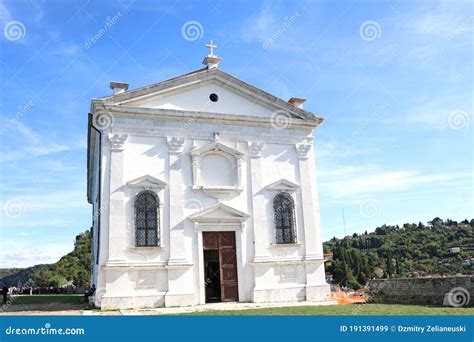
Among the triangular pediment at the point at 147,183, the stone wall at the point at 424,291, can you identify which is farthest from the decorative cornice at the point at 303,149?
the triangular pediment at the point at 147,183

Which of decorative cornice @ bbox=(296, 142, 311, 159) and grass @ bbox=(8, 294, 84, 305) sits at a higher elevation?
decorative cornice @ bbox=(296, 142, 311, 159)

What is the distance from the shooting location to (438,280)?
571 inches

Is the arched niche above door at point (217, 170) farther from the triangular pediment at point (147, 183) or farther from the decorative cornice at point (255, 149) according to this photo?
the triangular pediment at point (147, 183)

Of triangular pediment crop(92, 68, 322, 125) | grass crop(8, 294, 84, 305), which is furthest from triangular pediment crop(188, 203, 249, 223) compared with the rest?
grass crop(8, 294, 84, 305)

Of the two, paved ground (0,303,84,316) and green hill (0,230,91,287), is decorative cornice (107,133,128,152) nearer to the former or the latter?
paved ground (0,303,84,316)

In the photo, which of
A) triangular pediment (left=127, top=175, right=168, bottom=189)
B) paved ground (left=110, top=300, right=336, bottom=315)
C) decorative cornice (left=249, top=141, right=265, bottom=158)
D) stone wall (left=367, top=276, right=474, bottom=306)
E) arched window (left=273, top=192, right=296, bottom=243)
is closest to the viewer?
stone wall (left=367, top=276, right=474, bottom=306)

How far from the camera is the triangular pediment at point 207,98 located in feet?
57.1

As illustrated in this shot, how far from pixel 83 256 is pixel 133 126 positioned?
4813 centimetres

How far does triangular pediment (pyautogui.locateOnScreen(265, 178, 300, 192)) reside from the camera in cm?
1861

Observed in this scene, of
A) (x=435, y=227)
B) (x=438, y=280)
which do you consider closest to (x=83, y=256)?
(x=438, y=280)

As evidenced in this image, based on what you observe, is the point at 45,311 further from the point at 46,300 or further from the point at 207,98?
the point at 207,98

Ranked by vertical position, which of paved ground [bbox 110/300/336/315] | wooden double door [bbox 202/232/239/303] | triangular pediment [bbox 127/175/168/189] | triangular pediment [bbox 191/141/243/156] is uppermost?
triangular pediment [bbox 191/141/243/156]

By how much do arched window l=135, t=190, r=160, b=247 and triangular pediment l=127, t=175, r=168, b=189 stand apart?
253 mm

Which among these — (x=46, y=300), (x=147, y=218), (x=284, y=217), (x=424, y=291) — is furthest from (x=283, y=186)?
(x=46, y=300)
